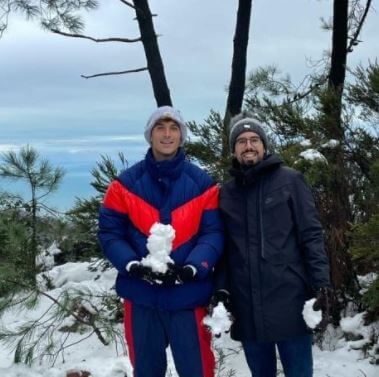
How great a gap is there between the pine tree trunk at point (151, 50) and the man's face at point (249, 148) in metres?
4.68

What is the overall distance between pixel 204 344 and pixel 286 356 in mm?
385

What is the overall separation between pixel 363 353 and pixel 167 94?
4221 millimetres

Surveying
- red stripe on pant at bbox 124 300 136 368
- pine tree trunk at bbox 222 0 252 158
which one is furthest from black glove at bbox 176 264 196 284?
pine tree trunk at bbox 222 0 252 158

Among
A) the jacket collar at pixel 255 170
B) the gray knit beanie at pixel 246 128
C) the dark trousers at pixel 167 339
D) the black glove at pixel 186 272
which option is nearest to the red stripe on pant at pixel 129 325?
the dark trousers at pixel 167 339

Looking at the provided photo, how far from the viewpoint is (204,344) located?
289cm

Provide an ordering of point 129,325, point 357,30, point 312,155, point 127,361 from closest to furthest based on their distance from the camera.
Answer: point 129,325 → point 127,361 → point 312,155 → point 357,30

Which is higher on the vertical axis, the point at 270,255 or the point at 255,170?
the point at 255,170

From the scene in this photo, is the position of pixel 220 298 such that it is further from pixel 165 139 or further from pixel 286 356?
pixel 165 139

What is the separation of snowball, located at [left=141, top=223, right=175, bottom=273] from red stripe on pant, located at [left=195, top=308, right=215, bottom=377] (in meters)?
0.32

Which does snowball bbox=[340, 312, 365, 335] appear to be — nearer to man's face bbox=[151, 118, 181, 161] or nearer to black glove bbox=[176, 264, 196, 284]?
black glove bbox=[176, 264, 196, 284]

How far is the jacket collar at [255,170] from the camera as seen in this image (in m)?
2.76

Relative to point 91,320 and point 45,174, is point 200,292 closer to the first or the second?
point 91,320

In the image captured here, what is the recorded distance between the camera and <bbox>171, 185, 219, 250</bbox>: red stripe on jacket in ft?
9.18


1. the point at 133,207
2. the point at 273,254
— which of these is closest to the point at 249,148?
the point at 273,254
